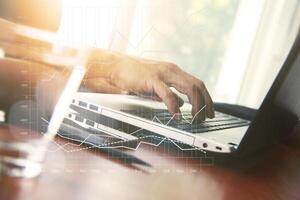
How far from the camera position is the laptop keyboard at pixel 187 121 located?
51cm

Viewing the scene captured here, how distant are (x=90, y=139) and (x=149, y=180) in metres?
0.11

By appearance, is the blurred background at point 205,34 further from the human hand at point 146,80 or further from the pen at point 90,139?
the pen at point 90,139

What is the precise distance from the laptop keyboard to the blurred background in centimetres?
4

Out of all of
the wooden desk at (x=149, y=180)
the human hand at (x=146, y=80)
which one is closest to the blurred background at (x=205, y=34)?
the human hand at (x=146, y=80)

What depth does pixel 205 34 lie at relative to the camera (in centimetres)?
51

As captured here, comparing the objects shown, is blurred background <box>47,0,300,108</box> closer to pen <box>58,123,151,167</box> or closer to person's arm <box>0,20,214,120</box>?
person's arm <box>0,20,214,120</box>


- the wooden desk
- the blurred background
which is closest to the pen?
the wooden desk

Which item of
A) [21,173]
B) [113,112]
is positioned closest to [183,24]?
[113,112]

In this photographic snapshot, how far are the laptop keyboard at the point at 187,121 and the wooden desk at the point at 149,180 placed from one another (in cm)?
5

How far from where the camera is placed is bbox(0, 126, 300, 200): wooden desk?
39 centimetres

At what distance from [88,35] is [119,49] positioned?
0.05m

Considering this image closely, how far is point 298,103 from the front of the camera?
700mm

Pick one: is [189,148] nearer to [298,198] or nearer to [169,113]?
[169,113]

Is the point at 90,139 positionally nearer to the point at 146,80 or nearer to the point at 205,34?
the point at 146,80
